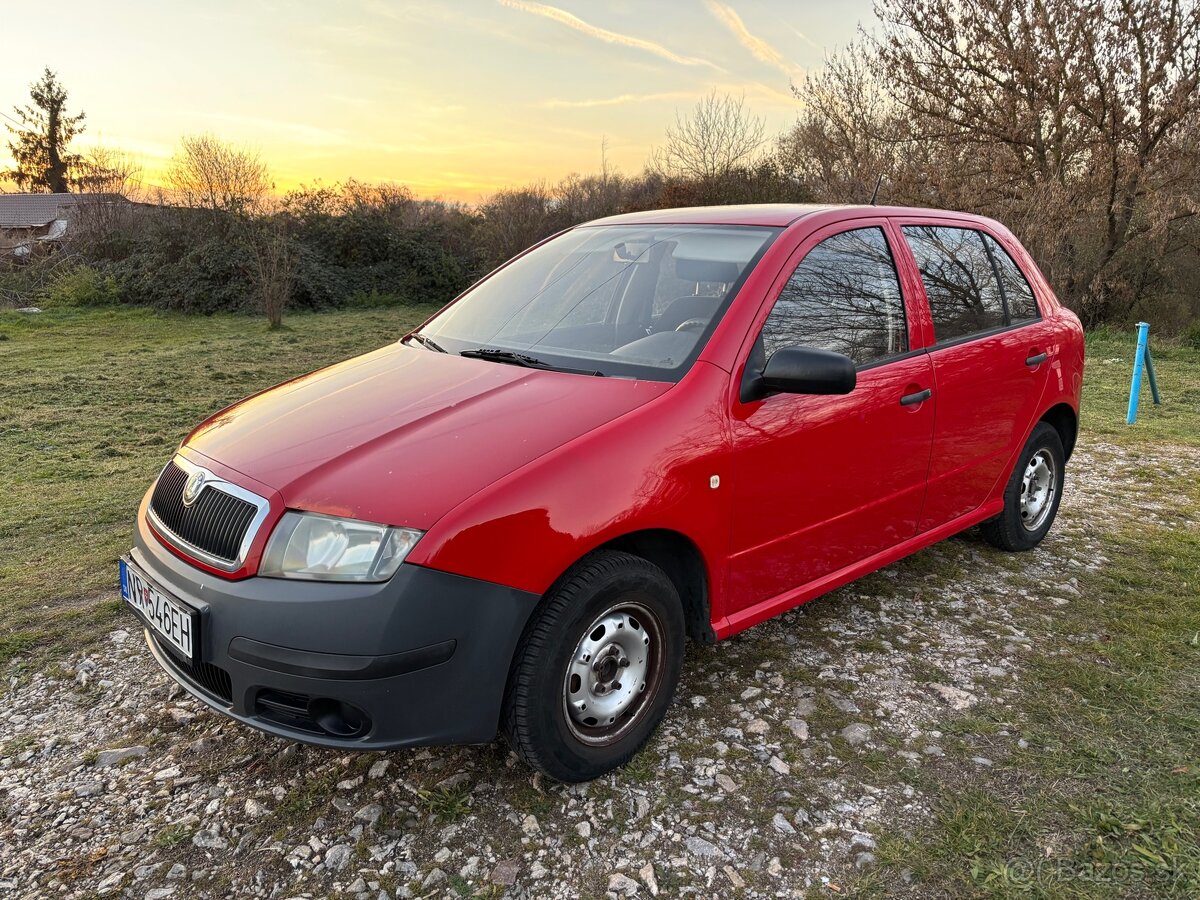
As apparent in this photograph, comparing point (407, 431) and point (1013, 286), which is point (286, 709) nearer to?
point (407, 431)

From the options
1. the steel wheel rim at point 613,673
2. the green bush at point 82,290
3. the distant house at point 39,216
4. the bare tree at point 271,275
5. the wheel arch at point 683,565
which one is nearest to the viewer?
the steel wheel rim at point 613,673

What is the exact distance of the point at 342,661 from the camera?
2.06 metres

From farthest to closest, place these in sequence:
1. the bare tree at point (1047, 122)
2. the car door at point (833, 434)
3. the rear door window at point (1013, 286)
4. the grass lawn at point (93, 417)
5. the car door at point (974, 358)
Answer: the bare tree at point (1047, 122) → the rear door window at point (1013, 286) → the grass lawn at point (93, 417) → the car door at point (974, 358) → the car door at point (833, 434)

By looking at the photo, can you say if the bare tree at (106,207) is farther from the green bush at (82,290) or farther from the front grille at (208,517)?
the front grille at (208,517)

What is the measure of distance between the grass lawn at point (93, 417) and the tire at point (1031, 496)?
4473 mm

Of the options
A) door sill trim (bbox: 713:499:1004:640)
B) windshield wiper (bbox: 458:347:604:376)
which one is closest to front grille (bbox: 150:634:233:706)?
windshield wiper (bbox: 458:347:604:376)

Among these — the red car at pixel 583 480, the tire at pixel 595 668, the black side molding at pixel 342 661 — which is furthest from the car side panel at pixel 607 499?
the black side molding at pixel 342 661

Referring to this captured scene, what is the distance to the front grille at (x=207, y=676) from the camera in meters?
2.29

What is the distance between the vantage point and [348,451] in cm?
239

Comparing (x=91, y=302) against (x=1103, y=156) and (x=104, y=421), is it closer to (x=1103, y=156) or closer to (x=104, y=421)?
(x=104, y=421)

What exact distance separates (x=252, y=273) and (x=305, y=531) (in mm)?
18025

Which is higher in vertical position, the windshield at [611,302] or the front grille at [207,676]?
the windshield at [611,302]

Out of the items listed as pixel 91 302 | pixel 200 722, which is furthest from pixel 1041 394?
pixel 91 302

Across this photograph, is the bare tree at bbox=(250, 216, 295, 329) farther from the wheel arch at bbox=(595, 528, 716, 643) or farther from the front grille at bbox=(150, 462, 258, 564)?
the wheel arch at bbox=(595, 528, 716, 643)
